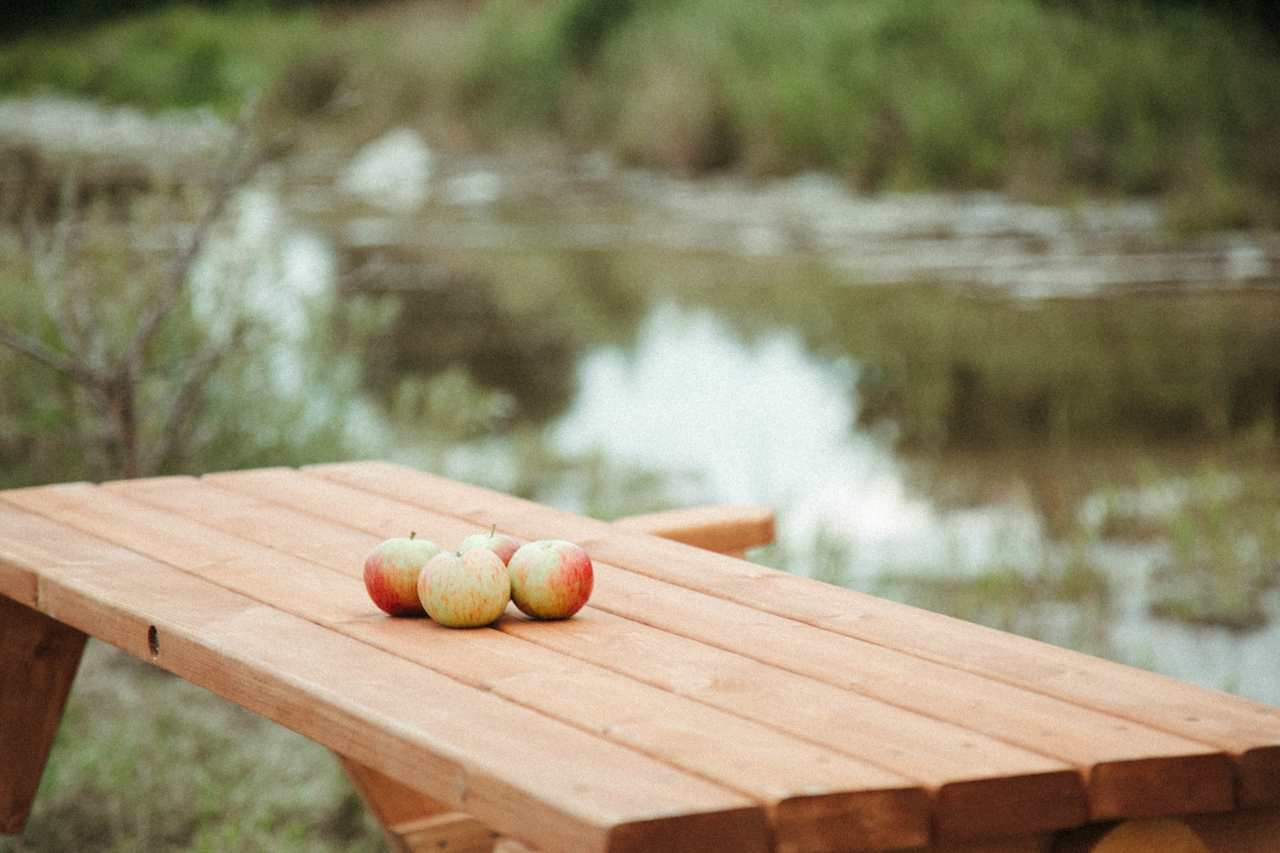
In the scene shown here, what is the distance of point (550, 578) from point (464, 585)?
87 millimetres

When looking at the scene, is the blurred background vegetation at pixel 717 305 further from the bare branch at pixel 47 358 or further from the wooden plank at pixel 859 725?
the wooden plank at pixel 859 725

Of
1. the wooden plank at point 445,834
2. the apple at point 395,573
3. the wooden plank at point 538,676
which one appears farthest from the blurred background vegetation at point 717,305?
the apple at point 395,573

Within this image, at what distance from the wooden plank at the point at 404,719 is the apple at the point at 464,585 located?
9cm

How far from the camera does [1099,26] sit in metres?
12.7

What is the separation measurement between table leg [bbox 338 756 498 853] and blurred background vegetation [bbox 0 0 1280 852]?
0.50 meters

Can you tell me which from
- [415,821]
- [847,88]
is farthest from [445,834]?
[847,88]

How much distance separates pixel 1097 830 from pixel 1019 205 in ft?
30.3

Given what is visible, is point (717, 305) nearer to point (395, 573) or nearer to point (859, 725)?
point (395, 573)

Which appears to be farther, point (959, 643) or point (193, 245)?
point (193, 245)

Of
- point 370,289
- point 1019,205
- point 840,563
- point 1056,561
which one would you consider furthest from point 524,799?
point 1019,205

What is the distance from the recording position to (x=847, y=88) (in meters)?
12.2

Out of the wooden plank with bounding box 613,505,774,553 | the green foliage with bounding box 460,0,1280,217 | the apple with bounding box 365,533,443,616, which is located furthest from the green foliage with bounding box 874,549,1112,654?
the green foliage with bounding box 460,0,1280,217

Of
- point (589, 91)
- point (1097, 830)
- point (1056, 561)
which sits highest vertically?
point (589, 91)

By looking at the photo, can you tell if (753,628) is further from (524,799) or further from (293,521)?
(293,521)
